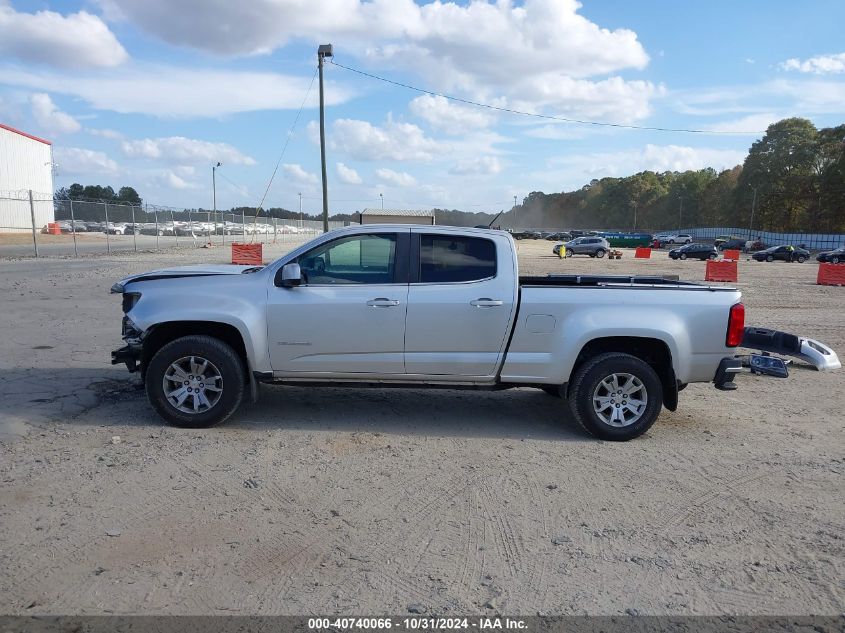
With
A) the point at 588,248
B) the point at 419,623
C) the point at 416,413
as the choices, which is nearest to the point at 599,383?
the point at 416,413

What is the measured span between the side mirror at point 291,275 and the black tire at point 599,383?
256 cm

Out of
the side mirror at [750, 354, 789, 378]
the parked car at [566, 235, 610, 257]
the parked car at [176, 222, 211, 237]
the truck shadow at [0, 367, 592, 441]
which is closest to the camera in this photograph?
the truck shadow at [0, 367, 592, 441]

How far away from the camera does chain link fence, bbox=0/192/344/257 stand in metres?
33.0

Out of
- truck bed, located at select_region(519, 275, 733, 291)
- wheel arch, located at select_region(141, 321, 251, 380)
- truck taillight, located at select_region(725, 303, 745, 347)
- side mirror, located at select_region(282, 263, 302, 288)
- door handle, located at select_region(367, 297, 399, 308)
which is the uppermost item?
side mirror, located at select_region(282, 263, 302, 288)

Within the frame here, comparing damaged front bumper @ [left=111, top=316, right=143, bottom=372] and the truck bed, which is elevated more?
the truck bed

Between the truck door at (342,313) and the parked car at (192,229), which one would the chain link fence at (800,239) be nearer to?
the parked car at (192,229)

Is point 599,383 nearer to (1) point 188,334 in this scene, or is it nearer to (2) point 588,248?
(1) point 188,334

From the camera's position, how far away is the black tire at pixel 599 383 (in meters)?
5.79

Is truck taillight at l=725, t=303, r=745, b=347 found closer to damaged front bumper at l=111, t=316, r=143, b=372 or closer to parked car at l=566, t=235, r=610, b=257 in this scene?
damaged front bumper at l=111, t=316, r=143, b=372

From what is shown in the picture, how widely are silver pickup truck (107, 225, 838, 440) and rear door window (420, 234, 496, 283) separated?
0.5 inches

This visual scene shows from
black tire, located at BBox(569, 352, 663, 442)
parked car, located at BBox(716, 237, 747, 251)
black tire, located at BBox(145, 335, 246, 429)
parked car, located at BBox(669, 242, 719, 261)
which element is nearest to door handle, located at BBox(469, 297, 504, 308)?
black tire, located at BBox(569, 352, 663, 442)

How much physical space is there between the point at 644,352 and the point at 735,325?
0.79 meters

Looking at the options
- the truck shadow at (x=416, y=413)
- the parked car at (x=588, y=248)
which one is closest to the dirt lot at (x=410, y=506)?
the truck shadow at (x=416, y=413)

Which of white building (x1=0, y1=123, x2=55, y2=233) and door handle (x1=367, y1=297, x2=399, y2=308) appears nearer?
door handle (x1=367, y1=297, x2=399, y2=308)
